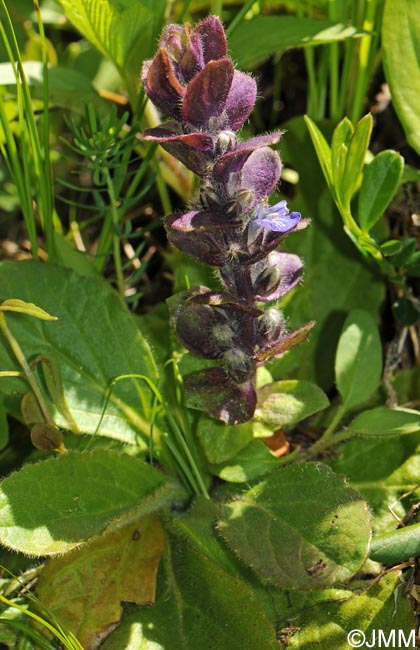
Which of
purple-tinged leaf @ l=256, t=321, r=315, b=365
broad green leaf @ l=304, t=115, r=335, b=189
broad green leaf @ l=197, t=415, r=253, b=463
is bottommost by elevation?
broad green leaf @ l=197, t=415, r=253, b=463

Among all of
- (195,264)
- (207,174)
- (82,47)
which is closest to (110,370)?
(195,264)

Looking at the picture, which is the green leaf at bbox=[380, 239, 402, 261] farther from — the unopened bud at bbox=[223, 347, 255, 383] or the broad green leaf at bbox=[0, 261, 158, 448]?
the broad green leaf at bbox=[0, 261, 158, 448]

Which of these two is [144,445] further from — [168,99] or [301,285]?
[168,99]

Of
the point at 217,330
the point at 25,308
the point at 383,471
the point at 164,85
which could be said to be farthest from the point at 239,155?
the point at 383,471

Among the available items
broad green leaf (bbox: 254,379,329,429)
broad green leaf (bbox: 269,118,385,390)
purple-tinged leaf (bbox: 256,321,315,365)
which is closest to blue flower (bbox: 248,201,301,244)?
purple-tinged leaf (bbox: 256,321,315,365)

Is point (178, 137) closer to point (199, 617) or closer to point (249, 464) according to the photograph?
point (249, 464)

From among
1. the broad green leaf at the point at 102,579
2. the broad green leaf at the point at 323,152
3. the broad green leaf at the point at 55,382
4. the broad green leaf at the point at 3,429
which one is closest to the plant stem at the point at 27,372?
the broad green leaf at the point at 55,382
